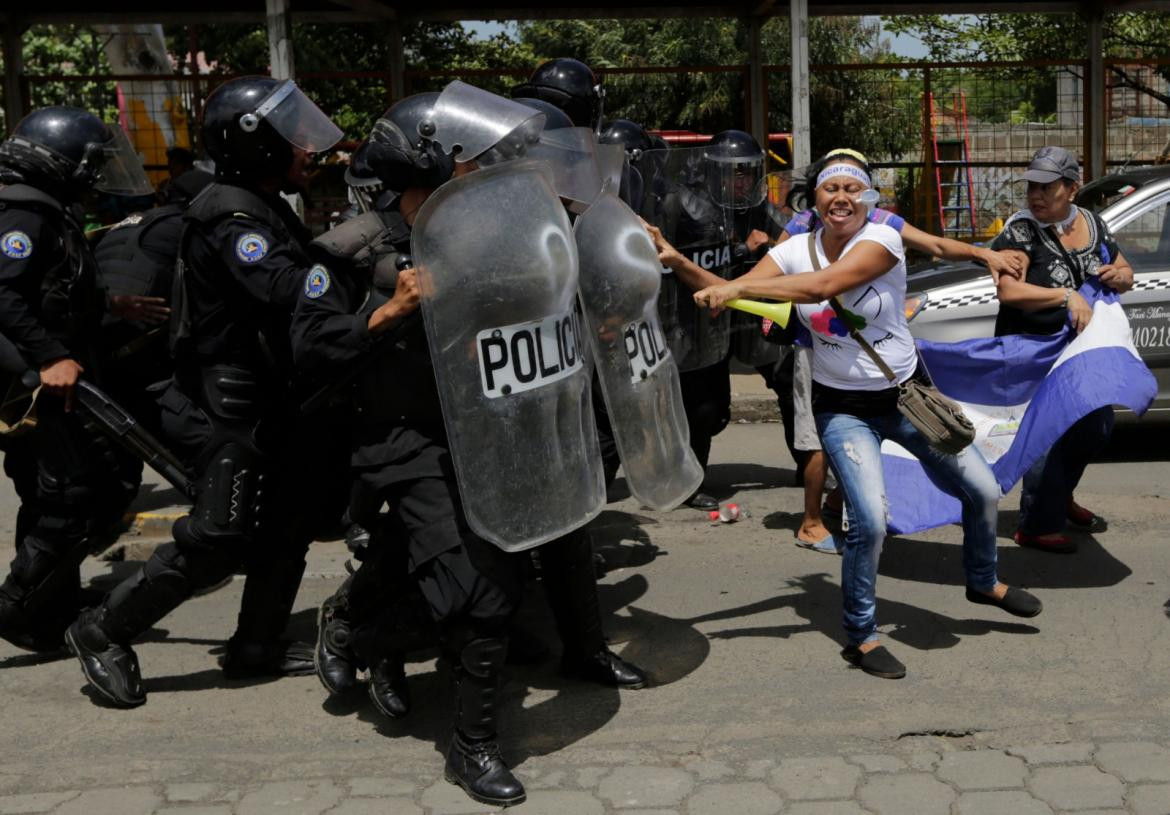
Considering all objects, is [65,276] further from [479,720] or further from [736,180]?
[736,180]

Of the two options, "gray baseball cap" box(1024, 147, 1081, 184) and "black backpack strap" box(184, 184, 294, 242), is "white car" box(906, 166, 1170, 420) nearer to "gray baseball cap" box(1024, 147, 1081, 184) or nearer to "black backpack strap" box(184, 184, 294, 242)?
"gray baseball cap" box(1024, 147, 1081, 184)

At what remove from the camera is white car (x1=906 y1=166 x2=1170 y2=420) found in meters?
7.38

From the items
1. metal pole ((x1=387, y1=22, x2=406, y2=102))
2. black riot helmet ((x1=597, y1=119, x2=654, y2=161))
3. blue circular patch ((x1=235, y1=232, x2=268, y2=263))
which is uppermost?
metal pole ((x1=387, y1=22, x2=406, y2=102))

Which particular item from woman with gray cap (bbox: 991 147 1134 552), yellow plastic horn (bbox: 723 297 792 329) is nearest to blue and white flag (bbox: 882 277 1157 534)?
woman with gray cap (bbox: 991 147 1134 552)

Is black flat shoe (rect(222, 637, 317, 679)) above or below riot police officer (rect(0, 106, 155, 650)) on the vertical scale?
below

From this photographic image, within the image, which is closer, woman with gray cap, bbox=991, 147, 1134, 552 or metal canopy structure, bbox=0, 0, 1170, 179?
woman with gray cap, bbox=991, 147, 1134, 552

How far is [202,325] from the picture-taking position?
4410mm

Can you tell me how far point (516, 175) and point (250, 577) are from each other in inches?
75.7

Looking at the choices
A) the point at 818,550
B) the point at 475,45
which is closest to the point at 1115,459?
the point at 818,550

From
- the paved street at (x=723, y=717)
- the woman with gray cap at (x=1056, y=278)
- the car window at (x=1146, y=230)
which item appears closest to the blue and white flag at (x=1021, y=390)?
the woman with gray cap at (x=1056, y=278)

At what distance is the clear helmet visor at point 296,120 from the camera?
434cm

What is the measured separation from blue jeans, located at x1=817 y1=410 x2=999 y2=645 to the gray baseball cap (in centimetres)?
145

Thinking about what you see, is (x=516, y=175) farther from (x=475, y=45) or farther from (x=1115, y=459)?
(x=475, y=45)

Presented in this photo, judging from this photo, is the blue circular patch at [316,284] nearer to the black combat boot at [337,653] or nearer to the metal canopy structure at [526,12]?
the black combat boot at [337,653]
